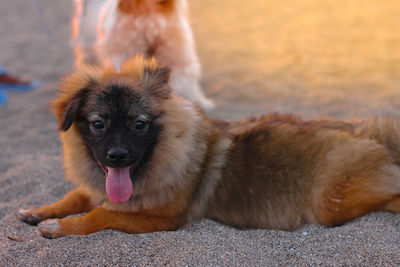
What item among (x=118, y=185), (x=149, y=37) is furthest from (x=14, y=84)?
(x=118, y=185)

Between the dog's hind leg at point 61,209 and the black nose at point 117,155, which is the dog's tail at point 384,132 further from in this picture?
the dog's hind leg at point 61,209

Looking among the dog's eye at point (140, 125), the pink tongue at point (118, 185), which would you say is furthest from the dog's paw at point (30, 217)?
the dog's eye at point (140, 125)

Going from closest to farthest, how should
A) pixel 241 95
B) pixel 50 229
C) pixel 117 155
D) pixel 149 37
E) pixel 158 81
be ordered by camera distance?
pixel 117 155 → pixel 50 229 → pixel 158 81 → pixel 149 37 → pixel 241 95

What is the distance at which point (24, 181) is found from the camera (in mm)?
3205

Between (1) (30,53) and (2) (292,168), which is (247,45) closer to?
(1) (30,53)

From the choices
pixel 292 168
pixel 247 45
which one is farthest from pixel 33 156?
pixel 247 45

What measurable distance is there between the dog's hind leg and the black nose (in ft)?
2.22

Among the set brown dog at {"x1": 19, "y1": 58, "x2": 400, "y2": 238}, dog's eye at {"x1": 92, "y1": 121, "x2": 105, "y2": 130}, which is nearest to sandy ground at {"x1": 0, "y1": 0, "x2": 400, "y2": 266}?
brown dog at {"x1": 19, "y1": 58, "x2": 400, "y2": 238}

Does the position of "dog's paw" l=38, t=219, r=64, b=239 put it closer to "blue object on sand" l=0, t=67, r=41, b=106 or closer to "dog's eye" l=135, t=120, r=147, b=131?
"dog's eye" l=135, t=120, r=147, b=131

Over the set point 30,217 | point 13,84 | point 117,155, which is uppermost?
point 117,155

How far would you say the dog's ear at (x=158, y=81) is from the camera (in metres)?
2.56

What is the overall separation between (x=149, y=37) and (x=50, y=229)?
9.45 feet

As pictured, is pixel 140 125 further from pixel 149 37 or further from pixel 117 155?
pixel 149 37

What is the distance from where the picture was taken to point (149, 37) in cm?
464
